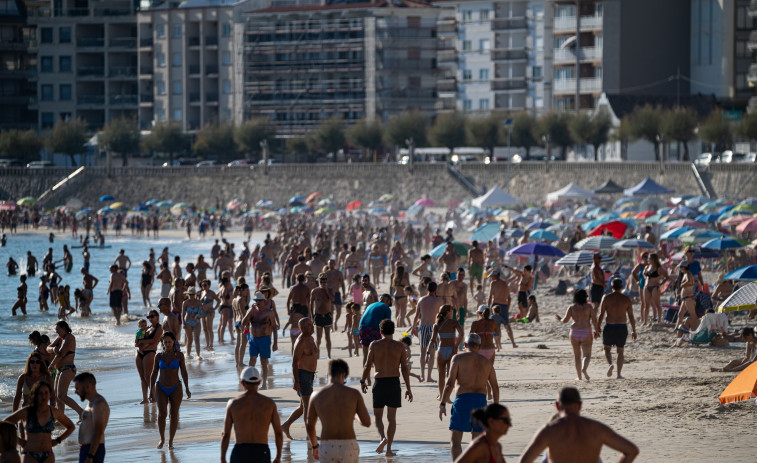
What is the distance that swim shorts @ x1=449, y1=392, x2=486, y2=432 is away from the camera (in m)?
10.3

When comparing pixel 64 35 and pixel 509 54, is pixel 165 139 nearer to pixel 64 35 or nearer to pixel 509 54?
pixel 64 35

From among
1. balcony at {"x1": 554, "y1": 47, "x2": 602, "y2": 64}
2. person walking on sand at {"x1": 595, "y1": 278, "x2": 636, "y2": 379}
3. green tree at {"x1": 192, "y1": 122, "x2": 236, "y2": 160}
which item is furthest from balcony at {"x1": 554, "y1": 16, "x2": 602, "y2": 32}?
person walking on sand at {"x1": 595, "y1": 278, "x2": 636, "y2": 379}

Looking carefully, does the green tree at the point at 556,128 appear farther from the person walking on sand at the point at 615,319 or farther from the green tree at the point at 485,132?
the person walking on sand at the point at 615,319

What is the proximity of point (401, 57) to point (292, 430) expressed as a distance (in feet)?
258

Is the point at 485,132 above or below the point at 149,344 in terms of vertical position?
above

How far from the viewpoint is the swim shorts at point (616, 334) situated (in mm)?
15172

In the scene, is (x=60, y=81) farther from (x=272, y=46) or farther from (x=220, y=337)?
(x=220, y=337)

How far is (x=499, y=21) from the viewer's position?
3469 inches

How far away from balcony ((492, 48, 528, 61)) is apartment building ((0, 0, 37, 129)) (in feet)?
113

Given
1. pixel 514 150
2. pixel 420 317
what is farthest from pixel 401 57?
pixel 420 317

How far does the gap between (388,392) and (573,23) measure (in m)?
66.7

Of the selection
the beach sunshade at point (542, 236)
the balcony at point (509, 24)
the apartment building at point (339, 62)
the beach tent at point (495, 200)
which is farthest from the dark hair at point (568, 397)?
the apartment building at point (339, 62)

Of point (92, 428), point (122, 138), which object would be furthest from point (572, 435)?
point (122, 138)

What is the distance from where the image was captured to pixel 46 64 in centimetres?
9681
